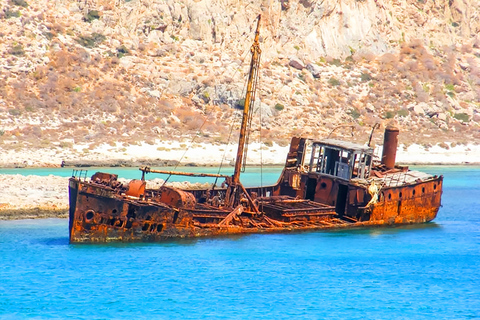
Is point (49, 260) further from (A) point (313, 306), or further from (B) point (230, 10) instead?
(B) point (230, 10)

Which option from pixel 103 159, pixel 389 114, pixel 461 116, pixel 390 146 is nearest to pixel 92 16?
pixel 103 159

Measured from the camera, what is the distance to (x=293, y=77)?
70.1m

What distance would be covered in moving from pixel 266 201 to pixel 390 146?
7.92 meters

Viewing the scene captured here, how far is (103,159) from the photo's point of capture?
5222 centimetres

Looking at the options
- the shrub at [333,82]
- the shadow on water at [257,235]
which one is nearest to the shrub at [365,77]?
the shrub at [333,82]

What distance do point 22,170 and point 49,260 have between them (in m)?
24.2

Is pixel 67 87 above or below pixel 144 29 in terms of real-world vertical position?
below

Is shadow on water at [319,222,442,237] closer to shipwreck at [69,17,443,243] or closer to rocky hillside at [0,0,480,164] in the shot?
shipwreck at [69,17,443,243]

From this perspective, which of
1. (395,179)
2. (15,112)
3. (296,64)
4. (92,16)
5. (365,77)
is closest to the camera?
(395,179)

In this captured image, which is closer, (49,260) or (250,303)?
(250,303)

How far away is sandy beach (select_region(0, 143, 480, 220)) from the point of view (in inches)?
1324

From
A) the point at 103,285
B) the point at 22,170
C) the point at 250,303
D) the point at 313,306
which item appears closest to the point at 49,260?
the point at 103,285

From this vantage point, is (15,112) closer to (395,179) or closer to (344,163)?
(344,163)

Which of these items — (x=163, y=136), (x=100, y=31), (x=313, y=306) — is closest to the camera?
(x=313, y=306)
